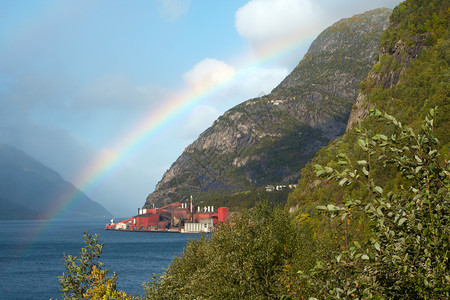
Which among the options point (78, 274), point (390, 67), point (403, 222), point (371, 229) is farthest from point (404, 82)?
point (403, 222)

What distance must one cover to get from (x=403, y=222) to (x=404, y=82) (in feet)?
335

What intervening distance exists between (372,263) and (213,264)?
27.6 meters

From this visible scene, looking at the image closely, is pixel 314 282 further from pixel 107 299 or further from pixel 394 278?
pixel 107 299

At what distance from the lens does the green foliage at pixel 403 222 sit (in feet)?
23.3

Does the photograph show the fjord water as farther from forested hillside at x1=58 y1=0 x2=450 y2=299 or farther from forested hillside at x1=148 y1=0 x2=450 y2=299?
forested hillside at x1=148 y1=0 x2=450 y2=299

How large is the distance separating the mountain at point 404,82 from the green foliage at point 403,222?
198 feet

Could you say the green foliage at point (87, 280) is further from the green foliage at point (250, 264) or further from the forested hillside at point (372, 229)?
the forested hillside at point (372, 229)

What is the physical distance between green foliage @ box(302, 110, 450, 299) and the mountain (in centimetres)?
6037

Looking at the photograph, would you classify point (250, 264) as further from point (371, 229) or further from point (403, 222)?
point (403, 222)

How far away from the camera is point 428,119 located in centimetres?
770

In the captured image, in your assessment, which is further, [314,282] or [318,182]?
[318,182]

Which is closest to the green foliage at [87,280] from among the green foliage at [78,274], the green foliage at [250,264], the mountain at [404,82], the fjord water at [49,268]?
the green foliage at [78,274]

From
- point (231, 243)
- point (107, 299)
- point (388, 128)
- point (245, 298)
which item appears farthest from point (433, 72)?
point (107, 299)

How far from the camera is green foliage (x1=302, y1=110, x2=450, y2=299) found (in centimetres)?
711
